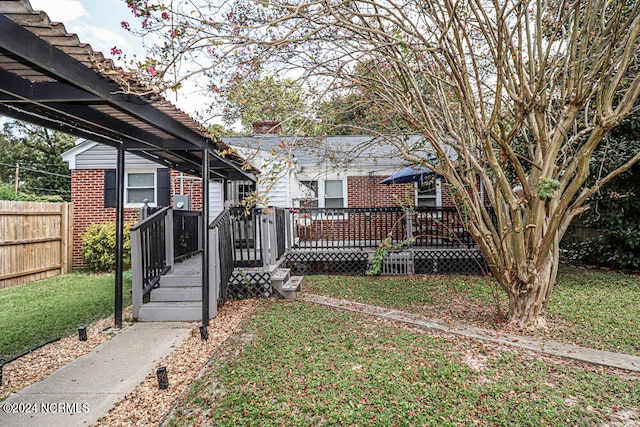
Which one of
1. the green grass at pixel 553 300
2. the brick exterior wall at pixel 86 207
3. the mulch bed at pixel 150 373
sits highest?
the brick exterior wall at pixel 86 207

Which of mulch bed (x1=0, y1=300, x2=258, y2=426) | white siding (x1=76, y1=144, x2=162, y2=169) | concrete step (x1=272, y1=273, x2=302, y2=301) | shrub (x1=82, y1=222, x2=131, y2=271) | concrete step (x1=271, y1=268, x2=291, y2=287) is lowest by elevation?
mulch bed (x1=0, y1=300, x2=258, y2=426)

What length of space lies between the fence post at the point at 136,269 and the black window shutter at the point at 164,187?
5.43 m

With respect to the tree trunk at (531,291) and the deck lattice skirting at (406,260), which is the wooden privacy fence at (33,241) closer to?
the deck lattice skirting at (406,260)

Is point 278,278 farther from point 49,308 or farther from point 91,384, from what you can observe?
point 49,308

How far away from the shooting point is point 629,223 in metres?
7.80

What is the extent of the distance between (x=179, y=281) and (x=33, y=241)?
5.87 metres

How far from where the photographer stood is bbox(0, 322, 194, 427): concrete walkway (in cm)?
272

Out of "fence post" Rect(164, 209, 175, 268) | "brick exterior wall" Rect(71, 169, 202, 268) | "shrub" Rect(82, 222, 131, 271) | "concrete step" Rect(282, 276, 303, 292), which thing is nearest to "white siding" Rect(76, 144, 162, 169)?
"brick exterior wall" Rect(71, 169, 202, 268)

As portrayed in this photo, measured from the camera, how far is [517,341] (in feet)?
13.3

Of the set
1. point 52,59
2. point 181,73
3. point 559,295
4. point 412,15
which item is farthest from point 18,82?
point 559,295

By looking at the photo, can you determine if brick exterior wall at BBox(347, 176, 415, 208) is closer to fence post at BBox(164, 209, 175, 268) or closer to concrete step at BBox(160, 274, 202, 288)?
fence post at BBox(164, 209, 175, 268)

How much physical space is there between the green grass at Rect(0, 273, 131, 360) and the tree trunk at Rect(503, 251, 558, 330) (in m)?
5.88

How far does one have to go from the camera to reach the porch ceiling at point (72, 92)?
2.36 metres

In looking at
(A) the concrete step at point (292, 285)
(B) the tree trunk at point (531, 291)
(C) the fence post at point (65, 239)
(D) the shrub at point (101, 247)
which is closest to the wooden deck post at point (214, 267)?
(A) the concrete step at point (292, 285)
